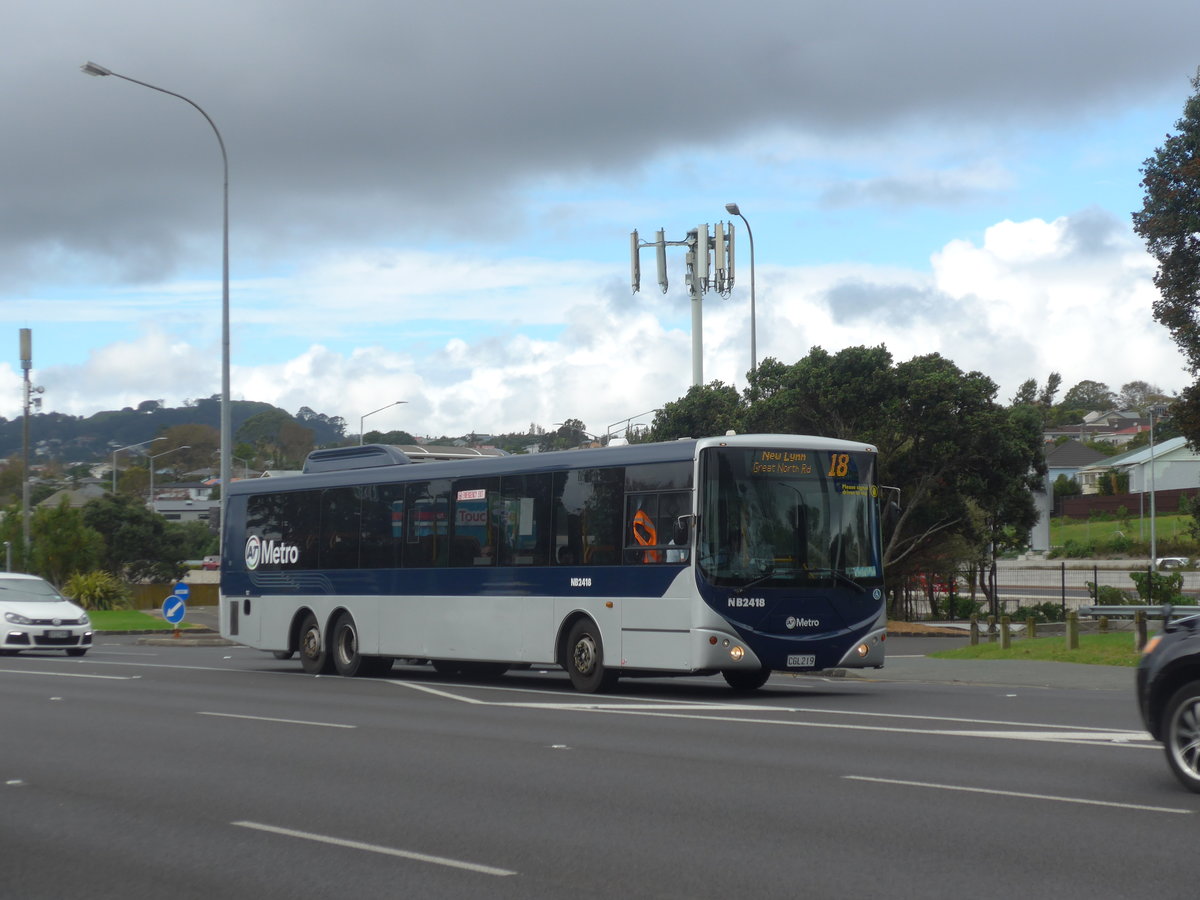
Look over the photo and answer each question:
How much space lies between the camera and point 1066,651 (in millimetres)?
24172

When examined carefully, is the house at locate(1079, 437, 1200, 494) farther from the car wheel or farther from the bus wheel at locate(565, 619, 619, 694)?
the car wheel

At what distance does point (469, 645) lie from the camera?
67.5ft

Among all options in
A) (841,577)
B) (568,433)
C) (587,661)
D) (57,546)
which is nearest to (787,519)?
(841,577)

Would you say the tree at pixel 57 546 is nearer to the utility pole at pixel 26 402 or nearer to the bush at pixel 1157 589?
the utility pole at pixel 26 402

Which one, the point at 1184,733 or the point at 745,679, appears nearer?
the point at 1184,733

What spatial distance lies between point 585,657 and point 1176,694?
10.0 metres

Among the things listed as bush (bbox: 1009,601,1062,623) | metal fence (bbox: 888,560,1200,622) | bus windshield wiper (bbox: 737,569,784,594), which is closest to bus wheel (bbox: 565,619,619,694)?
bus windshield wiper (bbox: 737,569,784,594)

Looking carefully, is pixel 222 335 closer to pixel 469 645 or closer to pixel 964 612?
pixel 469 645

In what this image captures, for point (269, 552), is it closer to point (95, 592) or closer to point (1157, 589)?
point (1157, 589)

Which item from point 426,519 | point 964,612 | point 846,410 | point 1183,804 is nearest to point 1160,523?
point 964,612

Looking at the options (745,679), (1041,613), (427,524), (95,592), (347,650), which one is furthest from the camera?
(95,592)

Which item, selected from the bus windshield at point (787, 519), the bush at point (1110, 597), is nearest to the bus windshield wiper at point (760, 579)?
the bus windshield at point (787, 519)

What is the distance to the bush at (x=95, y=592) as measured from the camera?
5244cm

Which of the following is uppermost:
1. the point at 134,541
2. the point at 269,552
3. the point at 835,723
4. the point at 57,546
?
the point at 134,541
